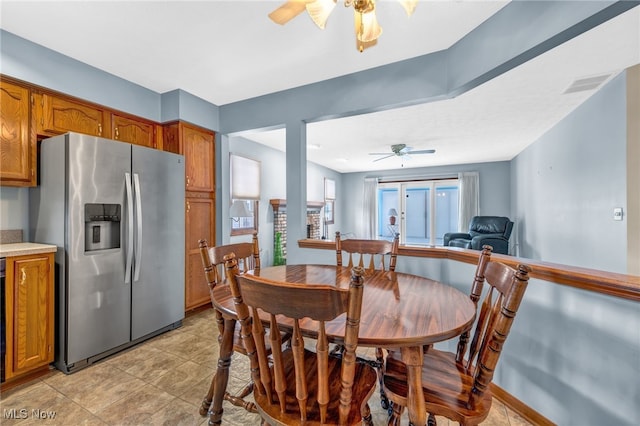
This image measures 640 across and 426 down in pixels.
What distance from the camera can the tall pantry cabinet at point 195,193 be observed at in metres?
3.12

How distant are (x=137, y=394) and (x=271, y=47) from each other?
108 inches

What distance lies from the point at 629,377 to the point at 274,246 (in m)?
4.46

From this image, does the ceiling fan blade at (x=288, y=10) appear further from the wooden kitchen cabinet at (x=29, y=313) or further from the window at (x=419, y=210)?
the window at (x=419, y=210)

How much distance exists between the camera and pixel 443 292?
147cm

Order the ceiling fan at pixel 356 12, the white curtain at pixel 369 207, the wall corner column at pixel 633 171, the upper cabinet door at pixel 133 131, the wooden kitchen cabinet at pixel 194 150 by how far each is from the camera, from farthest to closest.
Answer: the white curtain at pixel 369 207 → the wooden kitchen cabinet at pixel 194 150 → the upper cabinet door at pixel 133 131 → the wall corner column at pixel 633 171 → the ceiling fan at pixel 356 12

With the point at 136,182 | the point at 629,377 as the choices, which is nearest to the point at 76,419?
the point at 136,182

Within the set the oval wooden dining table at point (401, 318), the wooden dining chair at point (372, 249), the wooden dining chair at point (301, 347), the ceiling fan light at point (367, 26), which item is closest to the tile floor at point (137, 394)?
the oval wooden dining table at point (401, 318)

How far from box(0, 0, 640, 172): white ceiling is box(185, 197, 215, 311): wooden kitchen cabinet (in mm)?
1306

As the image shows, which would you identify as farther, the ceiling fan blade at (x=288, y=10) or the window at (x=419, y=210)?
the window at (x=419, y=210)

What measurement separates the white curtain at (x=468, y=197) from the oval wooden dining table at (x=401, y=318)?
6143 millimetres

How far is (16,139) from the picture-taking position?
2109 millimetres

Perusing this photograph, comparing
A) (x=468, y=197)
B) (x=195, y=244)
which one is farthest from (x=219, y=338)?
(x=468, y=197)

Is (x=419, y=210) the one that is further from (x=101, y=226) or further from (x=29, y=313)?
(x=29, y=313)

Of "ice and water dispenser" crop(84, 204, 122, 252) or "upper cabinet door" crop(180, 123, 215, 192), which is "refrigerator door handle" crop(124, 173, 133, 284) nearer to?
"ice and water dispenser" crop(84, 204, 122, 252)
